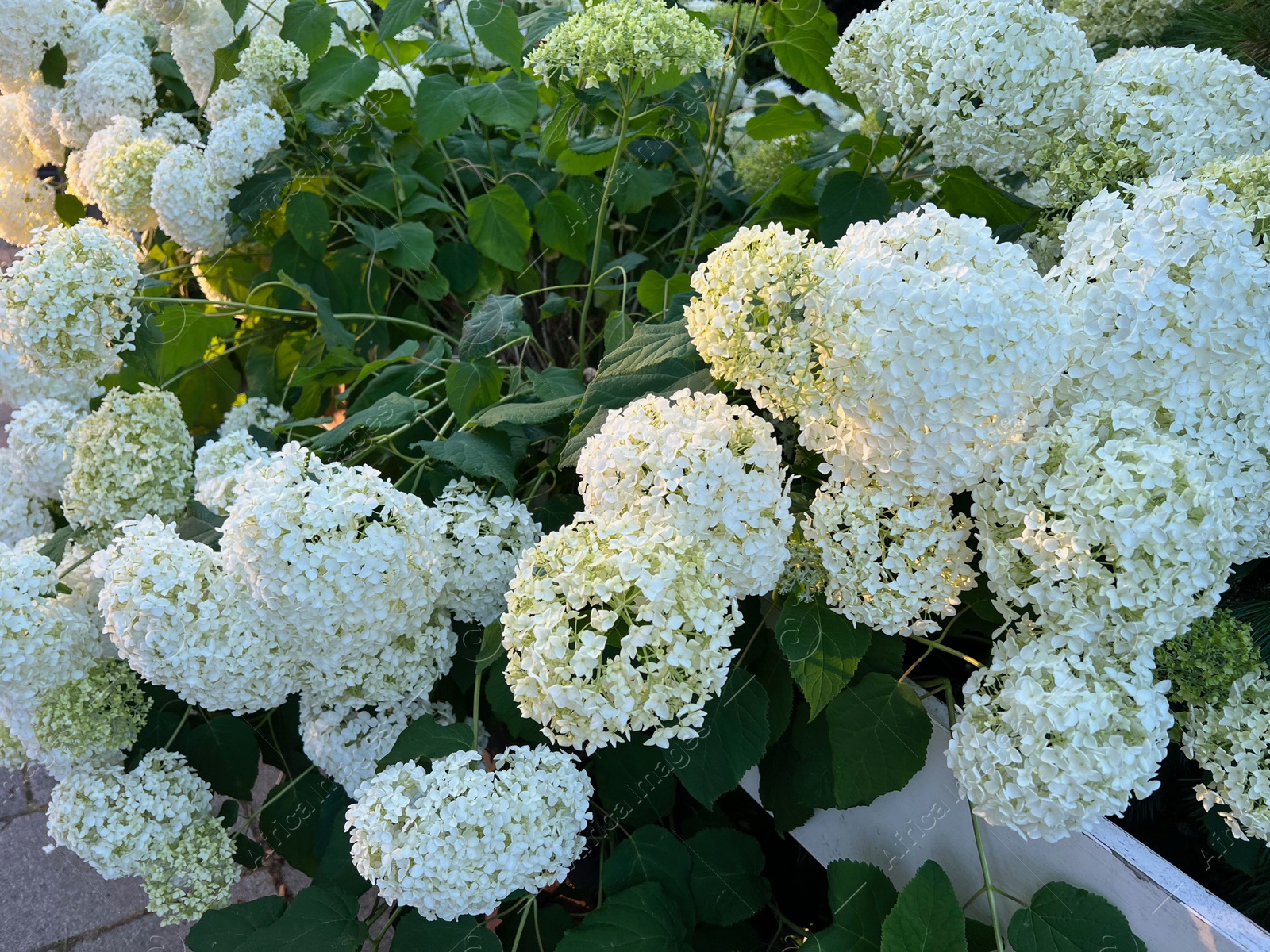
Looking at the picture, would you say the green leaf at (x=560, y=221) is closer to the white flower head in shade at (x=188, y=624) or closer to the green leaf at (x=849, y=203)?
the green leaf at (x=849, y=203)

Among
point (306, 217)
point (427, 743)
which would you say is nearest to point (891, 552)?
point (427, 743)

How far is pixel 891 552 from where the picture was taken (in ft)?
2.97

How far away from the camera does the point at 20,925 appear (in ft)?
6.30

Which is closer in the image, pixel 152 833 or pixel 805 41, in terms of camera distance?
pixel 152 833

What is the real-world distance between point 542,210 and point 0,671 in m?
1.29

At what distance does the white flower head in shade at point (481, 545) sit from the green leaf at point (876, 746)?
46cm

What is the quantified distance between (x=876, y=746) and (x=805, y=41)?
1.26 m

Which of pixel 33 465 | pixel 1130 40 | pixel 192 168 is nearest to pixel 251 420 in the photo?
pixel 33 465

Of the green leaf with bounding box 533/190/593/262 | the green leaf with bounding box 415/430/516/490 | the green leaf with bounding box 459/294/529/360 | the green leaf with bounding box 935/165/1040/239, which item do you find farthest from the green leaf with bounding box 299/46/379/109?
the green leaf with bounding box 935/165/1040/239

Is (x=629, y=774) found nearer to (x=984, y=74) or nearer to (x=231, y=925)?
(x=231, y=925)

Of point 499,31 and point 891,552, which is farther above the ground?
point 499,31

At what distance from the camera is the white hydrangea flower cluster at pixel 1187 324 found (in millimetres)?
823

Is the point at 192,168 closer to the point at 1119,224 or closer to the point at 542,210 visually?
the point at 542,210

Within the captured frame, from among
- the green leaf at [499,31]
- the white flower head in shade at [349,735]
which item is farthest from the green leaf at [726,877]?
the green leaf at [499,31]
